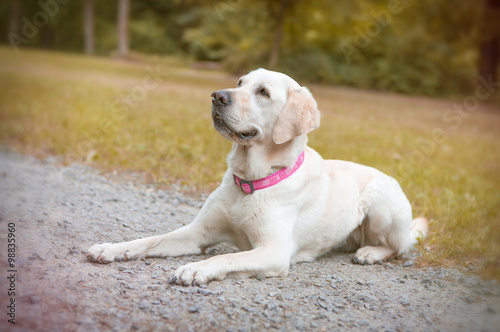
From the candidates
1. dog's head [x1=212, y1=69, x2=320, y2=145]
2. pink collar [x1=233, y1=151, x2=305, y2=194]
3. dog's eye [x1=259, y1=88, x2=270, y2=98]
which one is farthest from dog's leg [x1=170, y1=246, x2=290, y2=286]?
dog's eye [x1=259, y1=88, x2=270, y2=98]

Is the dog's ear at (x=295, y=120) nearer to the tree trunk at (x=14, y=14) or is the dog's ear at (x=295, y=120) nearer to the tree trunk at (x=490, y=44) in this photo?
the tree trunk at (x=490, y=44)

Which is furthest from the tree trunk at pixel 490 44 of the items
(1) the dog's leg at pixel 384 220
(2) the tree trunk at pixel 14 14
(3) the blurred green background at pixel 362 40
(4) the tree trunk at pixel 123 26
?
(2) the tree trunk at pixel 14 14

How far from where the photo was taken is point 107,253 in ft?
10.9

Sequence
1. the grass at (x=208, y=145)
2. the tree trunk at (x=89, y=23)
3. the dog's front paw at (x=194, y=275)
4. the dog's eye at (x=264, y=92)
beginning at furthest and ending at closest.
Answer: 1. the tree trunk at (x=89, y=23)
2. the grass at (x=208, y=145)
3. the dog's eye at (x=264, y=92)
4. the dog's front paw at (x=194, y=275)

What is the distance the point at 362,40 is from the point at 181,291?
2468 cm

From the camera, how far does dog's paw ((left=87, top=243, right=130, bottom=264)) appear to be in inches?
130

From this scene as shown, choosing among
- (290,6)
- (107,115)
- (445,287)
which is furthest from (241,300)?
(290,6)

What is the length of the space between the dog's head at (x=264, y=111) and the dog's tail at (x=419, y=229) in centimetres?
174

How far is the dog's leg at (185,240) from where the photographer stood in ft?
11.3

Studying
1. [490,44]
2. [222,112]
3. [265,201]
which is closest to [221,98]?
[222,112]

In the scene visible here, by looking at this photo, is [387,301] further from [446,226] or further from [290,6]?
[290,6]

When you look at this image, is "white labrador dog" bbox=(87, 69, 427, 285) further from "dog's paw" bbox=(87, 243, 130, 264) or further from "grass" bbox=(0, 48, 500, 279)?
"grass" bbox=(0, 48, 500, 279)

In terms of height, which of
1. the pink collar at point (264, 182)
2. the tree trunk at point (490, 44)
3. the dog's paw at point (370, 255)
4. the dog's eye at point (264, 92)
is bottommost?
the dog's paw at point (370, 255)

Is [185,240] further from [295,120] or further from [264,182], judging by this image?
[295,120]
